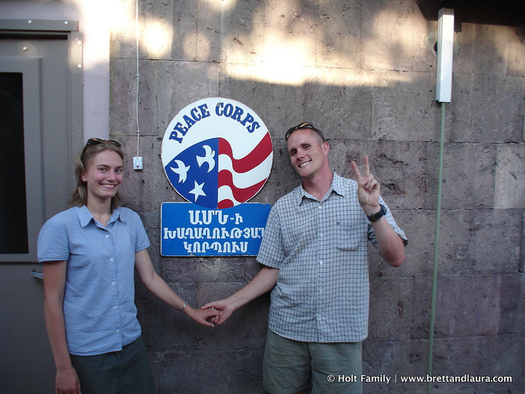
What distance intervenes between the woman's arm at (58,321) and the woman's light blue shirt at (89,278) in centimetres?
5

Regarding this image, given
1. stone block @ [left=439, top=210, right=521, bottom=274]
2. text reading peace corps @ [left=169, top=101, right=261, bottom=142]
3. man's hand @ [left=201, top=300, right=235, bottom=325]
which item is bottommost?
man's hand @ [left=201, top=300, right=235, bottom=325]

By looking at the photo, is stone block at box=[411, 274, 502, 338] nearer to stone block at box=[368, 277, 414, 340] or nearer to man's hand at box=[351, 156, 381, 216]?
stone block at box=[368, 277, 414, 340]

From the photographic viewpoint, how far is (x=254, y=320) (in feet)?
8.64

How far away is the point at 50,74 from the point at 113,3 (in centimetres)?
73

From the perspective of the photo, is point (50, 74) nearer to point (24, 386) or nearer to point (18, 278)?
point (18, 278)

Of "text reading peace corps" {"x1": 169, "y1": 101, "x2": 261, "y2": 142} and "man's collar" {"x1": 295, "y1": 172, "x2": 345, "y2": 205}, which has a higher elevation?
"text reading peace corps" {"x1": 169, "y1": 101, "x2": 261, "y2": 142}

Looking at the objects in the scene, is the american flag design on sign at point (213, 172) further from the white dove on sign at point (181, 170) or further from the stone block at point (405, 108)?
the stone block at point (405, 108)

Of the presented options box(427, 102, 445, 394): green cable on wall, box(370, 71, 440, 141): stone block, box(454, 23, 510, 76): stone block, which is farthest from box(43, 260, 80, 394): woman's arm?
box(454, 23, 510, 76): stone block

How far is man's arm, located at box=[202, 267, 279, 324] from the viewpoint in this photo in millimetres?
2309

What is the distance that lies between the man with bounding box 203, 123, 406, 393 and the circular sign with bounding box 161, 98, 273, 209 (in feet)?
1.28

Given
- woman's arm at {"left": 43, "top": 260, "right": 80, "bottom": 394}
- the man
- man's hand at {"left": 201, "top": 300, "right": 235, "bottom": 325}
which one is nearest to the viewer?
woman's arm at {"left": 43, "top": 260, "right": 80, "bottom": 394}

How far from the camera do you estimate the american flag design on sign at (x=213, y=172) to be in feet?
8.11

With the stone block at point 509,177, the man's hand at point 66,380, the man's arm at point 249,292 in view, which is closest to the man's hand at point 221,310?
the man's arm at point 249,292

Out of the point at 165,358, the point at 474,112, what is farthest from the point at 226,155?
the point at 474,112
